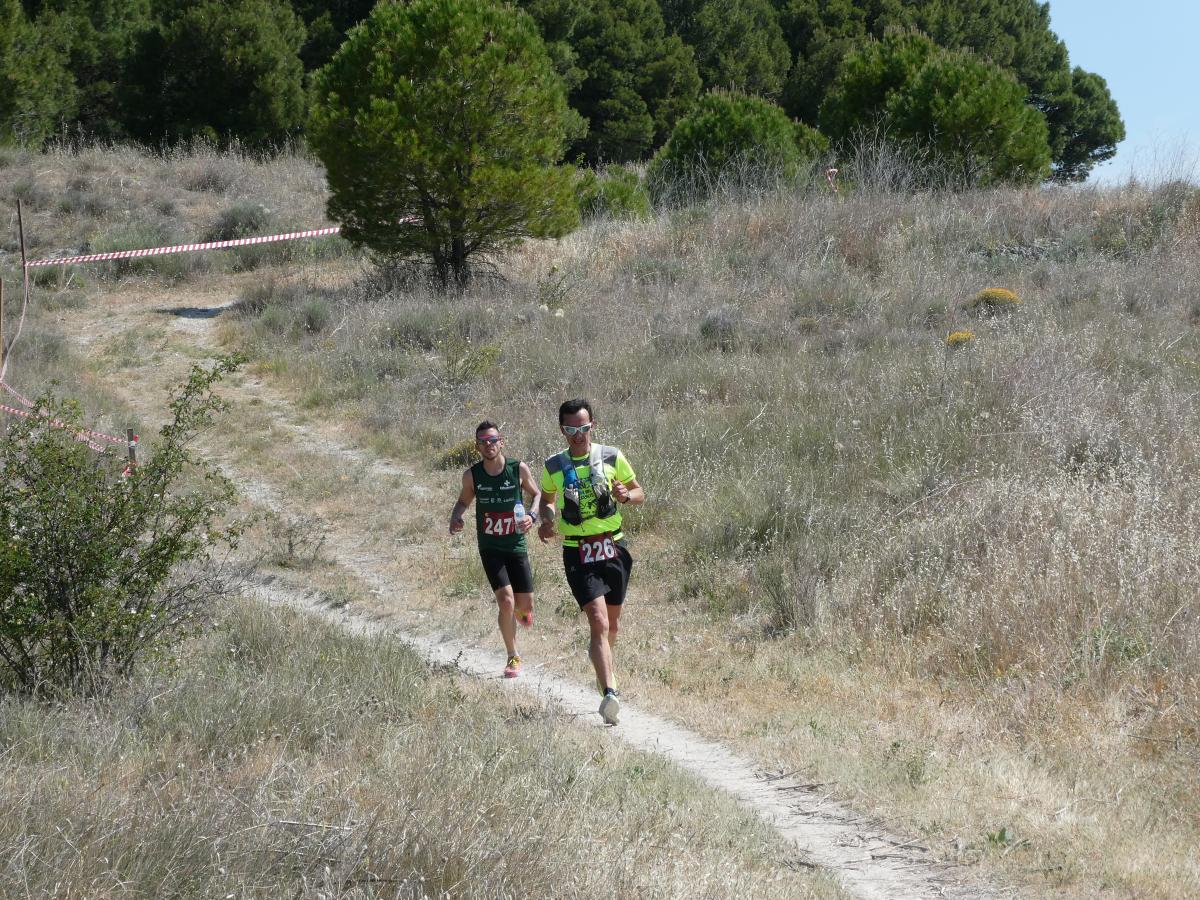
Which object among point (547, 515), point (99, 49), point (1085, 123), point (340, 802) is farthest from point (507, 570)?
point (1085, 123)

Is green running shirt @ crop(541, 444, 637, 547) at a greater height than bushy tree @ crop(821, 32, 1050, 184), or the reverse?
bushy tree @ crop(821, 32, 1050, 184)

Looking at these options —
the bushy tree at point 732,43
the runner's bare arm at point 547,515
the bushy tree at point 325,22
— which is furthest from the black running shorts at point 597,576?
the bushy tree at point 732,43

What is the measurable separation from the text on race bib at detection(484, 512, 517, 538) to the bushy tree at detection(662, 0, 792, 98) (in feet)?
120

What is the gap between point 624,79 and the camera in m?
38.6

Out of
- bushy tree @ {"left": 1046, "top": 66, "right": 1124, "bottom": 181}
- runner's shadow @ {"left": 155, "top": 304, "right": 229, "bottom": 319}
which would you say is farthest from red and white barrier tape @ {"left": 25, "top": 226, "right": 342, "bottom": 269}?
bushy tree @ {"left": 1046, "top": 66, "right": 1124, "bottom": 181}

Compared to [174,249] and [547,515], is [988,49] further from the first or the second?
[547,515]

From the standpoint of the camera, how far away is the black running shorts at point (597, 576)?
6.84 meters

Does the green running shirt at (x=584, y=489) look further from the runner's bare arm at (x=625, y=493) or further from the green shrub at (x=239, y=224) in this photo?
the green shrub at (x=239, y=224)

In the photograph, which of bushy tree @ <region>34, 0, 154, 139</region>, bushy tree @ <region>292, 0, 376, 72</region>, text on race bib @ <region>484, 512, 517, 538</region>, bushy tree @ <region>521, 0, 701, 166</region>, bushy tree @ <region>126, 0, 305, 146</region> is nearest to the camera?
text on race bib @ <region>484, 512, 517, 538</region>

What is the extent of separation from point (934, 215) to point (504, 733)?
14.8 meters

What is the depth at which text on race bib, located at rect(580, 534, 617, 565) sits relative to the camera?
271 inches

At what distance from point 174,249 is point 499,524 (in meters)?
17.4

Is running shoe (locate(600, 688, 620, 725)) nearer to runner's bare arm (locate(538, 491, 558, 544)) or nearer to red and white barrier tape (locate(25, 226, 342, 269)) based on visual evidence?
runner's bare arm (locate(538, 491, 558, 544))

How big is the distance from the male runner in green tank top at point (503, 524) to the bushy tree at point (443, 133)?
1096 cm
